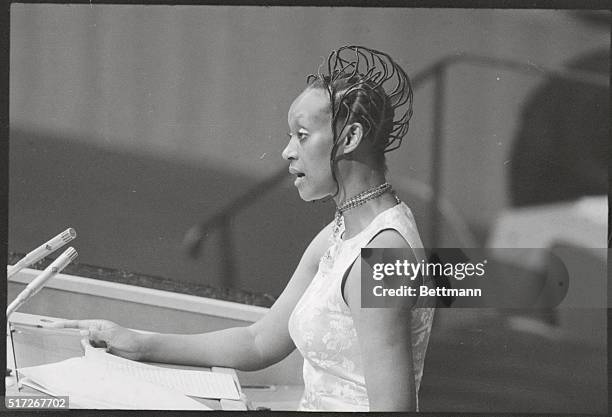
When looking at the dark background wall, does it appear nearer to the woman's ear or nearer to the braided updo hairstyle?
the braided updo hairstyle

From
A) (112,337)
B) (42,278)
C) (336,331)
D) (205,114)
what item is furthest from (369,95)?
(42,278)

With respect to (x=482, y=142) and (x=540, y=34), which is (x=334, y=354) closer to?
(x=482, y=142)

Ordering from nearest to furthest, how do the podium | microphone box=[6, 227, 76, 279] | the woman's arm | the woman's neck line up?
1. the woman's arm
2. the podium
3. the woman's neck
4. microphone box=[6, 227, 76, 279]

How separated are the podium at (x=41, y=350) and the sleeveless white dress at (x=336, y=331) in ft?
0.76

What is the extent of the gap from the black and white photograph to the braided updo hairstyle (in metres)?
0.01

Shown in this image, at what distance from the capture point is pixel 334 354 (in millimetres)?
2773

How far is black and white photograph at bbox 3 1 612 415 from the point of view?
3152mm

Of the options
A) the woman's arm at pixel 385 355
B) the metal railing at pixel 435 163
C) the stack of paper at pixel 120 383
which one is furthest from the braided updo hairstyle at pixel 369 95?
the stack of paper at pixel 120 383

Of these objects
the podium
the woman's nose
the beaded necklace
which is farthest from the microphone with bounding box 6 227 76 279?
the beaded necklace

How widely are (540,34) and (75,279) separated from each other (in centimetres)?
177

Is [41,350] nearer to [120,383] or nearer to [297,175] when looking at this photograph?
[120,383]

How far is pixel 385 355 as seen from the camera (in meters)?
2.70

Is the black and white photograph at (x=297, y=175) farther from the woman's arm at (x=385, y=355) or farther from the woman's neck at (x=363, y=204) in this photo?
the woman's arm at (x=385, y=355)

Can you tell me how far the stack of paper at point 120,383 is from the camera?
2.81 m
